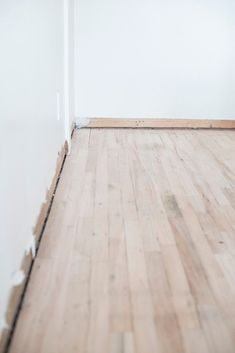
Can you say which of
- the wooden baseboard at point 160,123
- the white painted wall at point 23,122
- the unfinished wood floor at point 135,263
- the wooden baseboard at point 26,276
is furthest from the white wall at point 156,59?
the wooden baseboard at point 26,276

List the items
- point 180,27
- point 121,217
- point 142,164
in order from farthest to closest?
point 180,27
point 142,164
point 121,217

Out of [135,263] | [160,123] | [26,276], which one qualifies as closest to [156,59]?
[160,123]

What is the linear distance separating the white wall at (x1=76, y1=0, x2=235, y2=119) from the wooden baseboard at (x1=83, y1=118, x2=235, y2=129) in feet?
0.15

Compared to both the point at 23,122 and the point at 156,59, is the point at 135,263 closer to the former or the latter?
the point at 23,122

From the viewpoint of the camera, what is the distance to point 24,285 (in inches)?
59.7

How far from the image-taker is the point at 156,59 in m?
3.62

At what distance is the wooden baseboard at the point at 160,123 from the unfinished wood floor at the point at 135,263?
869mm

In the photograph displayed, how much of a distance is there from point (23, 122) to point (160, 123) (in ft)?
7.92

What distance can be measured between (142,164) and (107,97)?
3.56ft

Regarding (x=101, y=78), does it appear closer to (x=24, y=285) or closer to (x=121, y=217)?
(x=121, y=217)

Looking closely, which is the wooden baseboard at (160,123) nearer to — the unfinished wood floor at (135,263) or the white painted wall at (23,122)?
the unfinished wood floor at (135,263)

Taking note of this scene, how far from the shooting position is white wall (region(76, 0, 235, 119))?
3.50 metres

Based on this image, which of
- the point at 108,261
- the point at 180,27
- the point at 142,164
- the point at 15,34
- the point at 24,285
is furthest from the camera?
the point at 180,27

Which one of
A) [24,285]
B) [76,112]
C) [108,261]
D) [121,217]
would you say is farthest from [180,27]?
[24,285]
